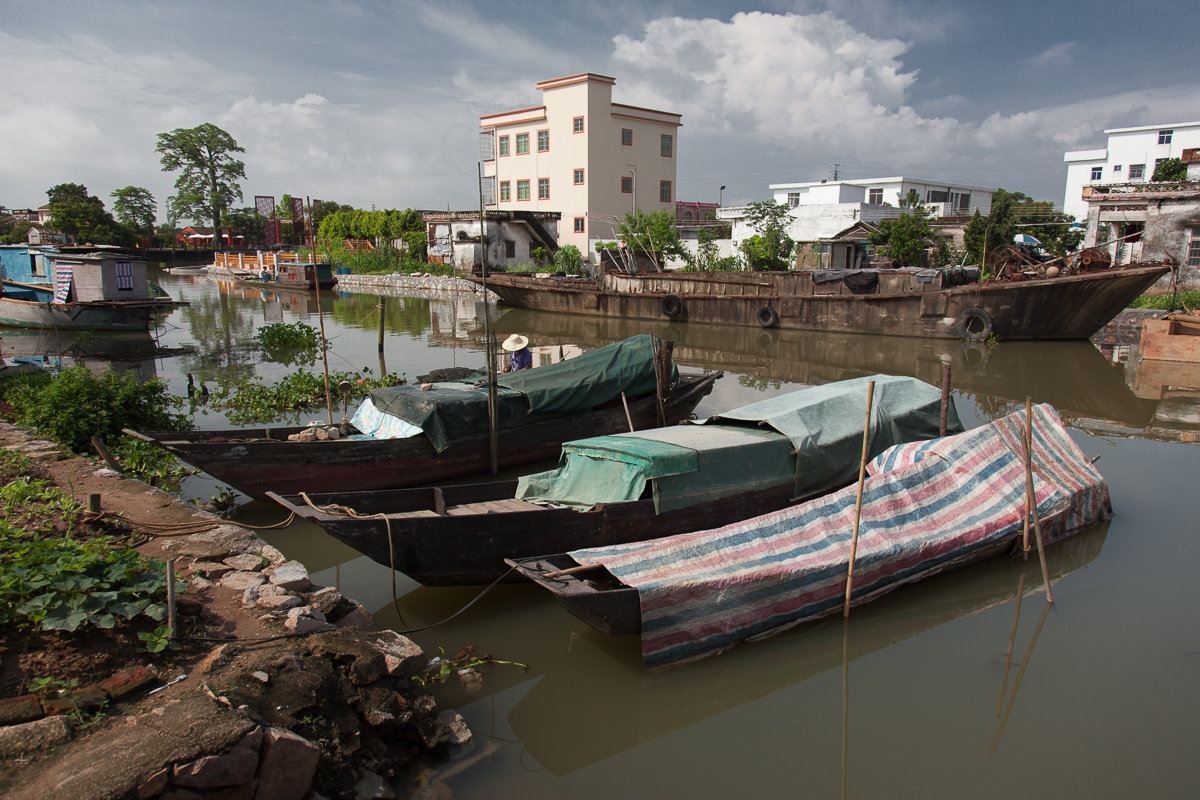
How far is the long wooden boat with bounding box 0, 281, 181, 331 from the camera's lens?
19125 millimetres

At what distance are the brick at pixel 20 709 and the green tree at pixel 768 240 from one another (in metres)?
28.8

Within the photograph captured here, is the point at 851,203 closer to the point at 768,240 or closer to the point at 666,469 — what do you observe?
the point at 768,240

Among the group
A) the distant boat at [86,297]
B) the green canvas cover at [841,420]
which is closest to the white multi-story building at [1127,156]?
the green canvas cover at [841,420]

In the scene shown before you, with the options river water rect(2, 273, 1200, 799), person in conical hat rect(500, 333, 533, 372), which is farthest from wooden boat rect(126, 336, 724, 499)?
person in conical hat rect(500, 333, 533, 372)

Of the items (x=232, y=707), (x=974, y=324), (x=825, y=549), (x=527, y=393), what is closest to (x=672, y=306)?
(x=974, y=324)

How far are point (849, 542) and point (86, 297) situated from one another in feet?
70.4

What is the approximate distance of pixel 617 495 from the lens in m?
6.09

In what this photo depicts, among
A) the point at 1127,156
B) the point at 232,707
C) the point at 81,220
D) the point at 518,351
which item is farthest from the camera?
the point at 81,220

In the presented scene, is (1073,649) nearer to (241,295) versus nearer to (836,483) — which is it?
(836,483)

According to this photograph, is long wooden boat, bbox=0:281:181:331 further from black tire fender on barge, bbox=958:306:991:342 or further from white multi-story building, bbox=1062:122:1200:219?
white multi-story building, bbox=1062:122:1200:219

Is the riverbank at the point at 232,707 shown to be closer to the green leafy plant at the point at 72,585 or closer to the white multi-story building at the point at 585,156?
the green leafy plant at the point at 72,585

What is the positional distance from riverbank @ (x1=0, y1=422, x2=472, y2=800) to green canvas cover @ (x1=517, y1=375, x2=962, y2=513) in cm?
229

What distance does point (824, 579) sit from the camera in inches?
211

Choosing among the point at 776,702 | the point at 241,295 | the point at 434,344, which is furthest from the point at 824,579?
the point at 241,295
